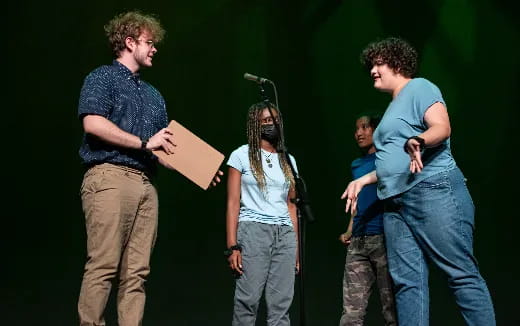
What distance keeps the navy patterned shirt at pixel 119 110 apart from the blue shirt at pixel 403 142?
91 cm

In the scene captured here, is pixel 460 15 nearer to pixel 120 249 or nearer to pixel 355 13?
pixel 355 13

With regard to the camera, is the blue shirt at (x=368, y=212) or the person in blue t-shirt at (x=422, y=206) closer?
the person in blue t-shirt at (x=422, y=206)

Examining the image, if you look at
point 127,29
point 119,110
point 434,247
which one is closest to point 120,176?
point 119,110

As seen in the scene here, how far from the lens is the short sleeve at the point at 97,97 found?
233 cm

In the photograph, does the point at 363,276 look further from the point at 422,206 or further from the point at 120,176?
the point at 120,176

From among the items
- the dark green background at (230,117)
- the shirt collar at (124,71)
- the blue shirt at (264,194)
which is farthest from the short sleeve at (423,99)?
the dark green background at (230,117)

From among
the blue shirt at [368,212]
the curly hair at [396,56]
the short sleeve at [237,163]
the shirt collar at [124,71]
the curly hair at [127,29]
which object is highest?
the curly hair at [127,29]

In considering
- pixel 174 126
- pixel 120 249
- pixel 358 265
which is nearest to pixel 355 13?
pixel 358 265

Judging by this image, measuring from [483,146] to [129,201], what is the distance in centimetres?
266

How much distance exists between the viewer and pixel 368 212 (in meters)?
2.90

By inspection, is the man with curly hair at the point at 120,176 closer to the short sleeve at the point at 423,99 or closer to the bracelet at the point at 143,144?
the bracelet at the point at 143,144

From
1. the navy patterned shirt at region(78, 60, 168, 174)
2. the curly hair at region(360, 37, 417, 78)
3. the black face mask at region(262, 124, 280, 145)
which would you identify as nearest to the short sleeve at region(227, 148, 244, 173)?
the black face mask at region(262, 124, 280, 145)

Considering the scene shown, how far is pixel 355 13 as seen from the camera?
415 centimetres

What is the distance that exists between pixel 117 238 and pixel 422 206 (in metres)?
1.10
